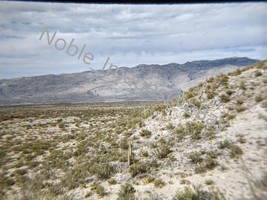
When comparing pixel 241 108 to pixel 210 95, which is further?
pixel 210 95

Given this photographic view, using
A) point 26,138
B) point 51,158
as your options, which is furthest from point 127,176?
point 26,138

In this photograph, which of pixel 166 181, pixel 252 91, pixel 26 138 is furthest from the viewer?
pixel 26 138

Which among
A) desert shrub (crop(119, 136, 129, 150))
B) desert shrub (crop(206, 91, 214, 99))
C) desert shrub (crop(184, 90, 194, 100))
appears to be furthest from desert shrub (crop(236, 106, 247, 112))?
desert shrub (crop(119, 136, 129, 150))

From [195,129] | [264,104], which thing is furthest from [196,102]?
[264,104]

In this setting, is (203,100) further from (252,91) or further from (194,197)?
(194,197)

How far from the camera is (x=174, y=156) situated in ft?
39.7

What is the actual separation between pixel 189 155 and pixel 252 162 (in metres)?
3.52

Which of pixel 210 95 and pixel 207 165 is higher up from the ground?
pixel 210 95

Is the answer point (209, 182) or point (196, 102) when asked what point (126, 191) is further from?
point (196, 102)

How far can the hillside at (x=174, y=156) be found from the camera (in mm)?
9102

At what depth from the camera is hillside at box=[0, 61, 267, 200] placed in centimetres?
910

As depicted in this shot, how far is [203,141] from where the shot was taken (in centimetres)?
1226

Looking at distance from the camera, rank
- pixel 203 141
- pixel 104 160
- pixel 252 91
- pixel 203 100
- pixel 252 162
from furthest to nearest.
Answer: pixel 203 100
pixel 104 160
pixel 252 91
pixel 203 141
pixel 252 162

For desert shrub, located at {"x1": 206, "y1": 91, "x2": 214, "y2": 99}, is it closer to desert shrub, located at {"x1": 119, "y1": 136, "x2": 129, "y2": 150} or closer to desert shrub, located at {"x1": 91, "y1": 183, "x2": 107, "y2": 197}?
desert shrub, located at {"x1": 119, "y1": 136, "x2": 129, "y2": 150}
